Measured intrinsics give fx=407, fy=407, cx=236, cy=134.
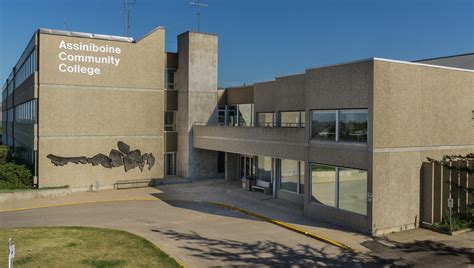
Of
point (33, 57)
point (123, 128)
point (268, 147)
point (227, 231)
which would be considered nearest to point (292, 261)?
point (227, 231)

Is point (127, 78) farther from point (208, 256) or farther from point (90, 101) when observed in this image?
point (208, 256)

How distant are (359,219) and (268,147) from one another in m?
7.63

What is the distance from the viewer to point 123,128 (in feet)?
91.1

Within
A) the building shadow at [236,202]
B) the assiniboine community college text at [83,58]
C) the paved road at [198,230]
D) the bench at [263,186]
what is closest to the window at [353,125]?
the building shadow at [236,202]

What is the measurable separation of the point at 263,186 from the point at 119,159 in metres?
10.1

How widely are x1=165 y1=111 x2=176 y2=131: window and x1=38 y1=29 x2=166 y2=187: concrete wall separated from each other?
211 centimetres

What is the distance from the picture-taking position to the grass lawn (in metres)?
12.6

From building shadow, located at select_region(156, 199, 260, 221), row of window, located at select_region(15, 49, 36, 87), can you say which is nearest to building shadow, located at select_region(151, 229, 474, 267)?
building shadow, located at select_region(156, 199, 260, 221)

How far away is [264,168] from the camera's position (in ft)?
82.3

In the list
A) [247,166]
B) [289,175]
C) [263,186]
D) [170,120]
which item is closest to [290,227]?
[289,175]

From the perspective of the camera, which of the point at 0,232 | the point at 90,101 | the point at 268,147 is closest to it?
the point at 0,232

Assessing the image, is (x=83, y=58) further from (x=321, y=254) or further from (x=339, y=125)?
(x=321, y=254)

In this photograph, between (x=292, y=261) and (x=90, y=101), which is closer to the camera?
(x=292, y=261)

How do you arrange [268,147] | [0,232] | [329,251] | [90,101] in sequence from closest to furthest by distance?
[329,251] < [0,232] < [268,147] < [90,101]
